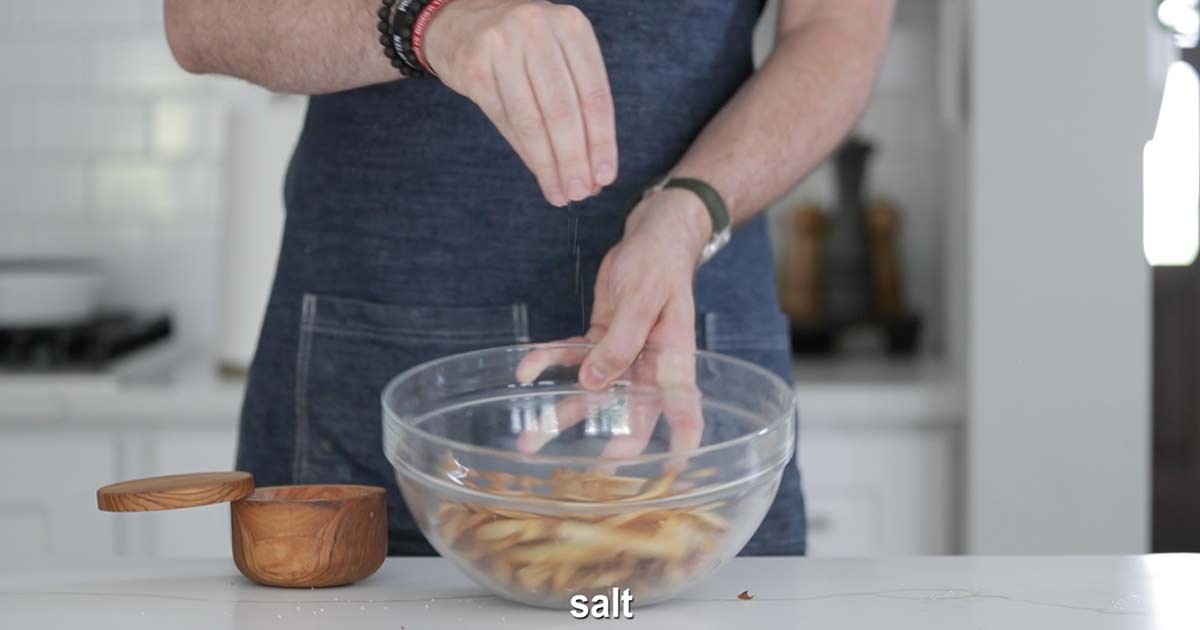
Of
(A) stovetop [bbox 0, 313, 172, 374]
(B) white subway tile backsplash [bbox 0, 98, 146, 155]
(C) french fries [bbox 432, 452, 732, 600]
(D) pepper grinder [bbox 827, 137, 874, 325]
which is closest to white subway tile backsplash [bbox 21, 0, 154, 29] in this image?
(B) white subway tile backsplash [bbox 0, 98, 146, 155]

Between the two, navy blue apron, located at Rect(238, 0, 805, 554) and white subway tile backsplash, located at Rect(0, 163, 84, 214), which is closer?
navy blue apron, located at Rect(238, 0, 805, 554)

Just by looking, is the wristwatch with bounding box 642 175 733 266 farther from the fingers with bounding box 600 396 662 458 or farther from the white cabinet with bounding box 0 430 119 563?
the white cabinet with bounding box 0 430 119 563

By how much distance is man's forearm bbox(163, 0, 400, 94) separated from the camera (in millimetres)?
992

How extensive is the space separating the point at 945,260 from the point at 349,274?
1.49 meters

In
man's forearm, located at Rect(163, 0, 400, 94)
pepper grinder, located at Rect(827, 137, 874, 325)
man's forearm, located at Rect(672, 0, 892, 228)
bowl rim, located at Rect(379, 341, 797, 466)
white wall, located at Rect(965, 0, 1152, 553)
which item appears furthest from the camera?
pepper grinder, located at Rect(827, 137, 874, 325)

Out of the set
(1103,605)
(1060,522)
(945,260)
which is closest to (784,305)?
(945,260)

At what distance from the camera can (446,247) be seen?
116 cm

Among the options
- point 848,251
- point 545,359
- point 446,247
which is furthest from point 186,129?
point 545,359

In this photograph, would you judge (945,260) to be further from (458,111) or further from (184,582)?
(184,582)

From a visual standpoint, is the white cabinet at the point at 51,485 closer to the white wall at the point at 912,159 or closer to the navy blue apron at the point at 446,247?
the navy blue apron at the point at 446,247

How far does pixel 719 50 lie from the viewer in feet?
3.96

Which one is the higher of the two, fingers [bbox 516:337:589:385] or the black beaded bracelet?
the black beaded bracelet

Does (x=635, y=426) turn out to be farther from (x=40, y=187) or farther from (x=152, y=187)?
(x=40, y=187)

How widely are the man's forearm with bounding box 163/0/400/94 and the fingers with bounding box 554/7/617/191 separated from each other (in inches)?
7.9
